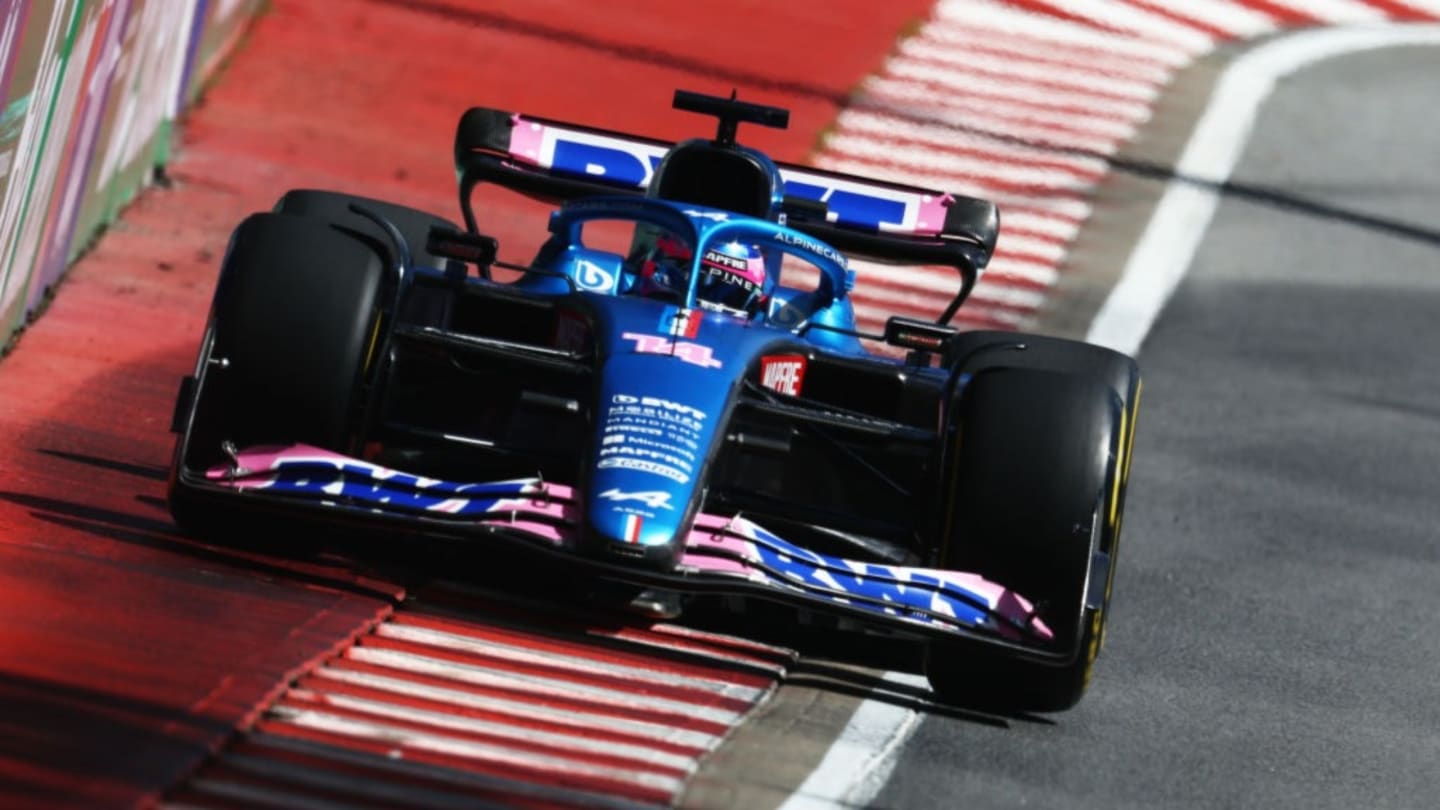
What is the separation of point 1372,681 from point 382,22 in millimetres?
9073

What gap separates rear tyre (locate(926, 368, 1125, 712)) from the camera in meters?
6.27

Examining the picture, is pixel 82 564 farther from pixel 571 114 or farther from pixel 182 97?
pixel 571 114

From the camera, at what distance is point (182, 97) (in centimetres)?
1290

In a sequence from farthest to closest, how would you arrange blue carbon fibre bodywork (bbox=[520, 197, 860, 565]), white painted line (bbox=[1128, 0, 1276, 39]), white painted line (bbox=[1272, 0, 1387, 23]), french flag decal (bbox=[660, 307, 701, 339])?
1. white painted line (bbox=[1272, 0, 1387, 23])
2. white painted line (bbox=[1128, 0, 1276, 39])
3. french flag decal (bbox=[660, 307, 701, 339])
4. blue carbon fibre bodywork (bbox=[520, 197, 860, 565])

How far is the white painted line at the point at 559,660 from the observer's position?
6.11m

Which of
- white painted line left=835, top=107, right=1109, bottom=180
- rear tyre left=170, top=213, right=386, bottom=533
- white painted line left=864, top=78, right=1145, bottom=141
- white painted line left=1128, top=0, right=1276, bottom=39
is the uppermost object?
white painted line left=1128, top=0, right=1276, bottom=39

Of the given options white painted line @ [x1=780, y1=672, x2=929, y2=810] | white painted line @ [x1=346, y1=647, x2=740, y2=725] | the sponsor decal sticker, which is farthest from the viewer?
the sponsor decal sticker

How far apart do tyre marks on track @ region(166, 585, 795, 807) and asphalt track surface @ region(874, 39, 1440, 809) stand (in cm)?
58

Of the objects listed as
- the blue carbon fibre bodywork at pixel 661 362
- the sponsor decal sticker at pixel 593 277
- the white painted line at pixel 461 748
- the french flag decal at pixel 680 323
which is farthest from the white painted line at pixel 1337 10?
the white painted line at pixel 461 748

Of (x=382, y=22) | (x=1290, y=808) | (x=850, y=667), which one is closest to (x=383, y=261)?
(x=850, y=667)

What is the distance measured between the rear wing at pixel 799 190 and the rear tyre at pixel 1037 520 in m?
1.97

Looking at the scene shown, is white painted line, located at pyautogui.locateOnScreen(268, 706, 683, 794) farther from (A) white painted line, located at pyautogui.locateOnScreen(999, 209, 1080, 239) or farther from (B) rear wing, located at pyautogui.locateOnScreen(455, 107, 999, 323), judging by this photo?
(A) white painted line, located at pyautogui.locateOnScreen(999, 209, 1080, 239)

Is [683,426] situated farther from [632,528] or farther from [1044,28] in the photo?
[1044,28]

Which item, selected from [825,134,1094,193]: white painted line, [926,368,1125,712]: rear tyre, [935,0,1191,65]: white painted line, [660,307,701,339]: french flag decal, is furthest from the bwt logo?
[935,0,1191,65]: white painted line
